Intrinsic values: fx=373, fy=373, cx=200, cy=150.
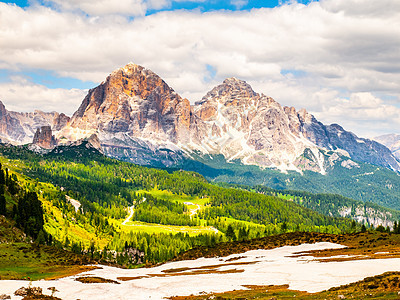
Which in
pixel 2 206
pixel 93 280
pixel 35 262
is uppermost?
pixel 2 206

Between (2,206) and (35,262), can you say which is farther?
(2,206)

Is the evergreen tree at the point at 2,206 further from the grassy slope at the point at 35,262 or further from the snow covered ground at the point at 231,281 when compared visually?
the snow covered ground at the point at 231,281

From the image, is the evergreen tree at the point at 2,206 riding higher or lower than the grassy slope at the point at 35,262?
higher

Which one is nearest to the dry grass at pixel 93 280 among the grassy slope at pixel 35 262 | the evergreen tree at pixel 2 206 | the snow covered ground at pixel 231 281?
the snow covered ground at pixel 231 281

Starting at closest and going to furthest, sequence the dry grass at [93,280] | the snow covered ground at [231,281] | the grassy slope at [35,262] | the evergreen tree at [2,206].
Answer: the snow covered ground at [231,281], the dry grass at [93,280], the grassy slope at [35,262], the evergreen tree at [2,206]

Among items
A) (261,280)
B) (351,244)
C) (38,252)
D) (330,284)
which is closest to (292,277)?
(261,280)

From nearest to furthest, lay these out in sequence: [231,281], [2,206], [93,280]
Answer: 1. [231,281]
2. [93,280]
3. [2,206]

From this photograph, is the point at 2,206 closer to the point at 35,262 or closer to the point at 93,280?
the point at 35,262

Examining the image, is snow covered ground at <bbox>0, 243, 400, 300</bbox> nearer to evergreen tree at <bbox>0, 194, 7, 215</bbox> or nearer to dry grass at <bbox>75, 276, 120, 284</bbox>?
dry grass at <bbox>75, 276, 120, 284</bbox>

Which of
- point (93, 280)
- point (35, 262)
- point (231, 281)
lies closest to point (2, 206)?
point (35, 262)

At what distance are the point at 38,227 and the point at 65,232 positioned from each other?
124ft

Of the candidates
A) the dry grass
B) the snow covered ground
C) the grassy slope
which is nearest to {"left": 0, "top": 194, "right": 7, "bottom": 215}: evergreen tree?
the grassy slope

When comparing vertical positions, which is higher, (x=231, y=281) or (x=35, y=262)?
(x=35, y=262)

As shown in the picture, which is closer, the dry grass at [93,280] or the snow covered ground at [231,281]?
the snow covered ground at [231,281]
